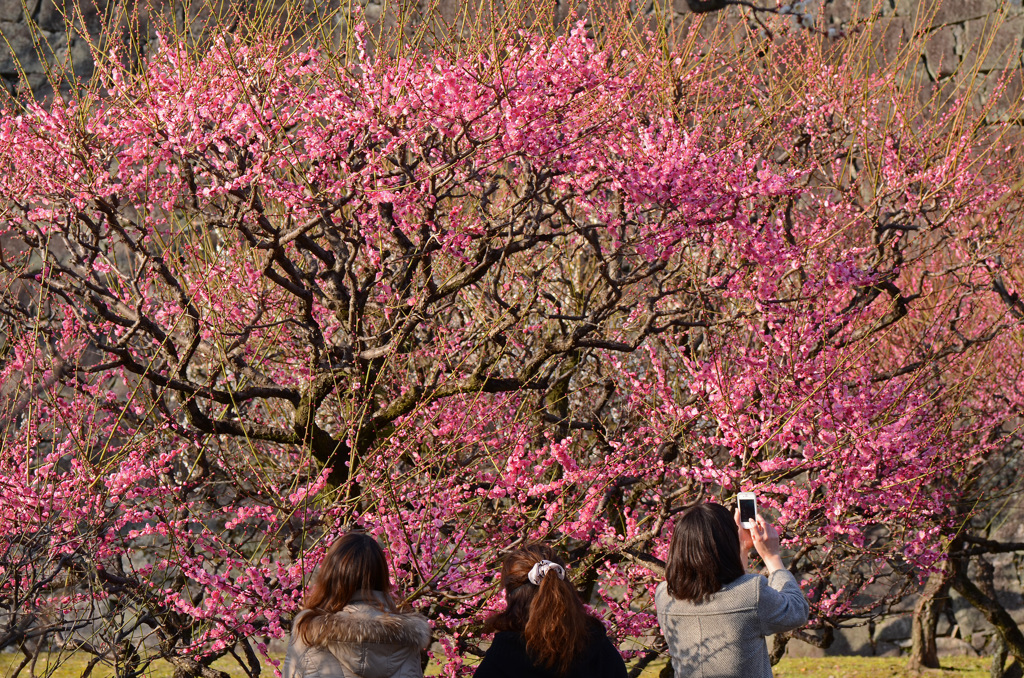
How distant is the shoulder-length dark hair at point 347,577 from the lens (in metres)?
2.42

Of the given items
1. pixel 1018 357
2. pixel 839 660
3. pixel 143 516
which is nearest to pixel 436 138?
pixel 143 516

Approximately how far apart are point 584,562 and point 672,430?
2.85ft

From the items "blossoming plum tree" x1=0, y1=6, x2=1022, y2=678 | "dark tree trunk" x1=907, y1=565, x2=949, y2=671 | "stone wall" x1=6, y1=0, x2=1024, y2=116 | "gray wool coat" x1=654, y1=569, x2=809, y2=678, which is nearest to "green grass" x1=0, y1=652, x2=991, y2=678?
"dark tree trunk" x1=907, y1=565, x2=949, y2=671

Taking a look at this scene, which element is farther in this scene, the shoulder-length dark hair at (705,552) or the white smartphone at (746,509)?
the white smartphone at (746,509)

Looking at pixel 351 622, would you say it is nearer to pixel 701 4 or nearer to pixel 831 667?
pixel 701 4

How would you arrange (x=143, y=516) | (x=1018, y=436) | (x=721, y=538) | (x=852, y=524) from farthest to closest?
(x=1018, y=436) < (x=852, y=524) < (x=143, y=516) < (x=721, y=538)

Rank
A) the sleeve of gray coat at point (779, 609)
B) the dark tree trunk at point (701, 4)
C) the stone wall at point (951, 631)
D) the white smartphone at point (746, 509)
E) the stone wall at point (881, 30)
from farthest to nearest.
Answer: the stone wall at point (881, 30), the stone wall at point (951, 631), the dark tree trunk at point (701, 4), the white smartphone at point (746, 509), the sleeve of gray coat at point (779, 609)

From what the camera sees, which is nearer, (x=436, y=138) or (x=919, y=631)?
(x=436, y=138)

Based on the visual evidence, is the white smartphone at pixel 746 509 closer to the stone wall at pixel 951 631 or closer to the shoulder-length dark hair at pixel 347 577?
the shoulder-length dark hair at pixel 347 577

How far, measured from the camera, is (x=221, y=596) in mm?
3721

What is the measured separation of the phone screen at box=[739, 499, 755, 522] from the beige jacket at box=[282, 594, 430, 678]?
98cm

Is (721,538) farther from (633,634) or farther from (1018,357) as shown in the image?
(1018,357)

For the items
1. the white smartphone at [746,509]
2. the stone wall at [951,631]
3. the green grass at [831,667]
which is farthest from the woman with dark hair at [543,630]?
the stone wall at [951,631]

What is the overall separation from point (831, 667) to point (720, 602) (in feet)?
25.9
